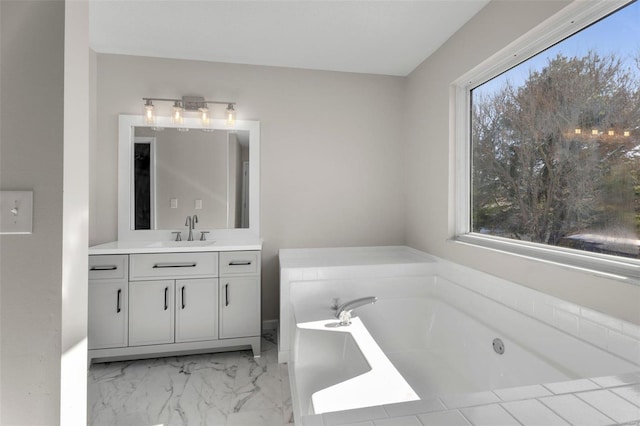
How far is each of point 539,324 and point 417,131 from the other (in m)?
1.87

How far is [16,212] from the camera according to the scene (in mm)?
845

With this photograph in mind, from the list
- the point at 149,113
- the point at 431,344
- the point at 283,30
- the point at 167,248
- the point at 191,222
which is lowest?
the point at 431,344

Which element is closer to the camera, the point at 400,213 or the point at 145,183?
the point at 145,183

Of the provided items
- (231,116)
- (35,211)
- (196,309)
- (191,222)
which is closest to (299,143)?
(231,116)

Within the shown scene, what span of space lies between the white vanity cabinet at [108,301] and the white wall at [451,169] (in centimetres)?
242

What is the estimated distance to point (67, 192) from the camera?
90 centimetres

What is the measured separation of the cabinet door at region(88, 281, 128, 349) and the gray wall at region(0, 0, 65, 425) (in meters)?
1.51

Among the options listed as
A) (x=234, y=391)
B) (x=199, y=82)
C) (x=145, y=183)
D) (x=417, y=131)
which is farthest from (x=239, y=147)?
(x=234, y=391)

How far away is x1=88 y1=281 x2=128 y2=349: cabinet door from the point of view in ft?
7.27

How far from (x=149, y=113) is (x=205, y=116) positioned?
460 millimetres

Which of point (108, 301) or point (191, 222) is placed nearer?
point (108, 301)

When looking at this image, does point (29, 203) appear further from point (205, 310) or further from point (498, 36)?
point (498, 36)

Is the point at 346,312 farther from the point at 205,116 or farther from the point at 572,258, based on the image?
the point at 205,116

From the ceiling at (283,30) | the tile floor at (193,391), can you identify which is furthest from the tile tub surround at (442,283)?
the ceiling at (283,30)
